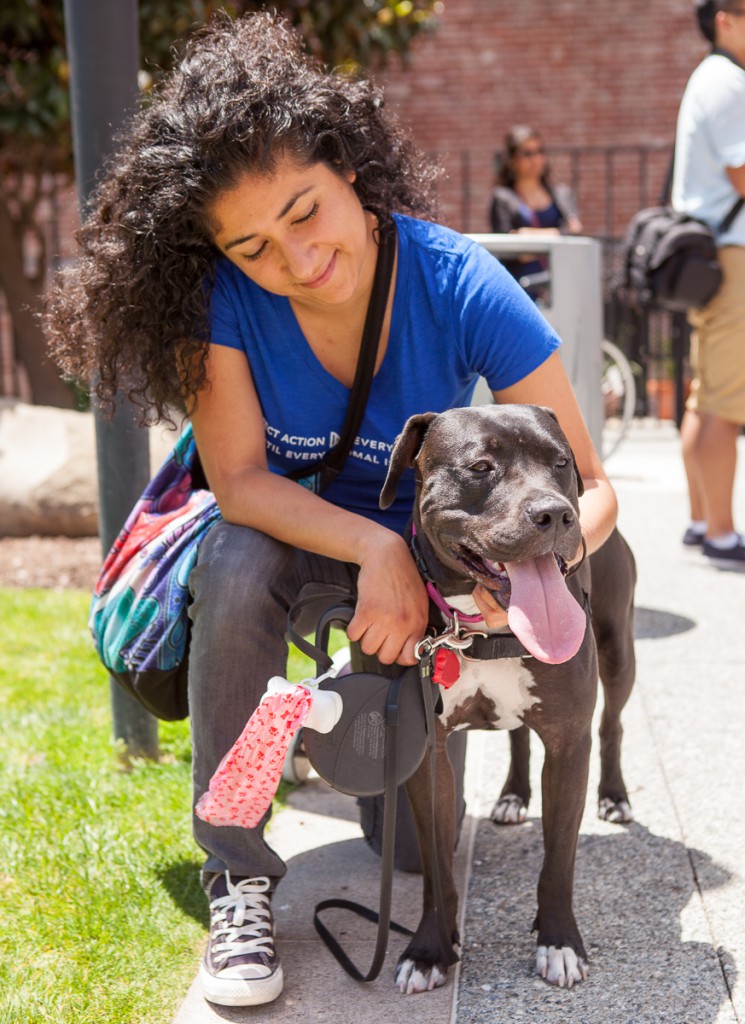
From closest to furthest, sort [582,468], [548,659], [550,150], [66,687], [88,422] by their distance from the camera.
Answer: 1. [548,659]
2. [582,468]
3. [66,687]
4. [88,422]
5. [550,150]

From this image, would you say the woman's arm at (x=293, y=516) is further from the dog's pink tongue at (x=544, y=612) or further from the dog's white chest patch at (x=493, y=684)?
the dog's pink tongue at (x=544, y=612)

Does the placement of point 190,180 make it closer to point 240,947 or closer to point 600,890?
point 240,947

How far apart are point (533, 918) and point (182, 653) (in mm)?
996

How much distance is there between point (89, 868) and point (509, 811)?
1084 millimetres

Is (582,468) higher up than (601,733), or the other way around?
(582,468)

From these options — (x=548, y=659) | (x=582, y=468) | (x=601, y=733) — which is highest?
(x=582, y=468)

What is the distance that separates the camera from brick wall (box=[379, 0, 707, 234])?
11742 mm

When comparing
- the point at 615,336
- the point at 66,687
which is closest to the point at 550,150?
the point at 615,336

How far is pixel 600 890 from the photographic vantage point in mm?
2865

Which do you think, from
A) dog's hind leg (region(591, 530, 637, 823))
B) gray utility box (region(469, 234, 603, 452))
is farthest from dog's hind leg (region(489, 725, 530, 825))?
gray utility box (region(469, 234, 603, 452))

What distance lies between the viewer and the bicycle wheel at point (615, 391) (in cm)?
761

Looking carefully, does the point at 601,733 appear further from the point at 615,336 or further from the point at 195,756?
the point at 615,336

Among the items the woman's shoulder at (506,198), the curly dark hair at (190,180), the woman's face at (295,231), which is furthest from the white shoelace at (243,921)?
the woman's shoulder at (506,198)

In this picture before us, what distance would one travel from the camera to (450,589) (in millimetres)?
2512
